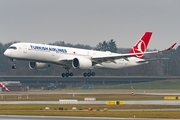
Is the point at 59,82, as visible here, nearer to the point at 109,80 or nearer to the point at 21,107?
the point at 109,80

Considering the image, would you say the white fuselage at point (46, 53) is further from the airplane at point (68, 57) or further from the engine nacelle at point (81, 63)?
the engine nacelle at point (81, 63)

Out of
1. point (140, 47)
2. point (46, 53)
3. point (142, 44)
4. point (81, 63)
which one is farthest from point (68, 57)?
point (142, 44)

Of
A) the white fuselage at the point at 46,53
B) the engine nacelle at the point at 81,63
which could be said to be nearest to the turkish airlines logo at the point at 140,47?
the white fuselage at the point at 46,53

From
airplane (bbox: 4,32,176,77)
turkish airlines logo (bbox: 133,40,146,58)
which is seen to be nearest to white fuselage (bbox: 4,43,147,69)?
airplane (bbox: 4,32,176,77)

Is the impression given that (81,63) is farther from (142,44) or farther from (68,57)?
(142,44)

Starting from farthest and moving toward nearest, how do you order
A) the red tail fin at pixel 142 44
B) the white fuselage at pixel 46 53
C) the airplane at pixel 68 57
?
the red tail fin at pixel 142 44, the airplane at pixel 68 57, the white fuselage at pixel 46 53

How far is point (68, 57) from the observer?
91000mm

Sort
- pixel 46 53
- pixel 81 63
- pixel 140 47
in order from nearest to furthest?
pixel 46 53
pixel 81 63
pixel 140 47

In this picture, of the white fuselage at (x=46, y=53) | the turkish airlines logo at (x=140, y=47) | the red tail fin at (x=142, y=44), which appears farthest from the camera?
the red tail fin at (x=142, y=44)

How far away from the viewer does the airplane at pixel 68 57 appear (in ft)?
283

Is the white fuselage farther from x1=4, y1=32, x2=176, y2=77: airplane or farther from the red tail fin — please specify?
the red tail fin

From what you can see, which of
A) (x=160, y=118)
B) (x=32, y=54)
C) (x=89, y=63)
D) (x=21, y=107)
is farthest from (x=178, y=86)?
(x=160, y=118)

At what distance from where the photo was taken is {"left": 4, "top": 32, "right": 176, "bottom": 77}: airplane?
86375 mm

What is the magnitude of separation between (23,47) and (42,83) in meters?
88.8
